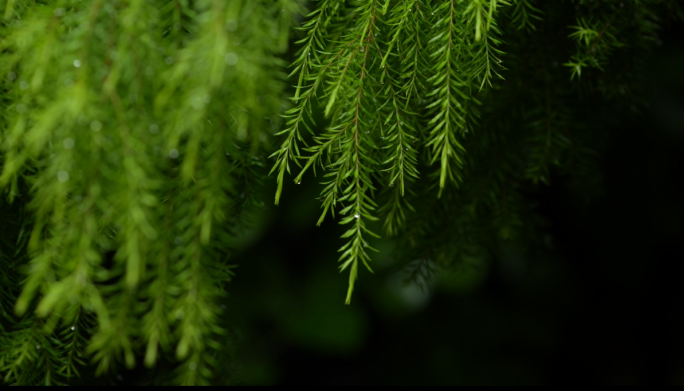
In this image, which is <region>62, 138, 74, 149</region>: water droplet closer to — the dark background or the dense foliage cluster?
the dense foliage cluster

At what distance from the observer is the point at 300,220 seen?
101 centimetres

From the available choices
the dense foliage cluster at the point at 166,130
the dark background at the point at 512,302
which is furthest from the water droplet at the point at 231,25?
the dark background at the point at 512,302

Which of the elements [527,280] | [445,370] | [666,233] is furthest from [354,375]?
[666,233]

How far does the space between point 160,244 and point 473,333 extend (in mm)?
1012

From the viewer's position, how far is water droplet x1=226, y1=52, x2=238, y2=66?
9.6 inches

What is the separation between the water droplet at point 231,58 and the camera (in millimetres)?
244

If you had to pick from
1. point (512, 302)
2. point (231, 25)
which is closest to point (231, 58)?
point (231, 25)

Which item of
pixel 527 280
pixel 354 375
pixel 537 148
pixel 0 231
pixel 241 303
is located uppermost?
pixel 537 148

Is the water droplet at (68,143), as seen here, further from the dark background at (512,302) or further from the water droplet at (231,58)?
the dark background at (512,302)

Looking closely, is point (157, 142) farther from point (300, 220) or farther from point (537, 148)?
point (300, 220)

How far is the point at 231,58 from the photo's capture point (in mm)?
245

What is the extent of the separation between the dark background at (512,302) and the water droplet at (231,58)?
76 centimetres

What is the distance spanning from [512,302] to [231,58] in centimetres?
108

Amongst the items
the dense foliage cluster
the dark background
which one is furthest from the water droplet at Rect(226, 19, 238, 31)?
the dark background
